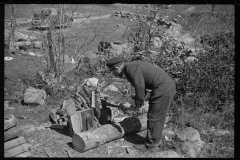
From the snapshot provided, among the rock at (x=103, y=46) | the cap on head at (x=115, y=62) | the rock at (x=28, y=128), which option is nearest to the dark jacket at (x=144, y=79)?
the cap on head at (x=115, y=62)

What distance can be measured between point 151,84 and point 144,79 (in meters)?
0.16

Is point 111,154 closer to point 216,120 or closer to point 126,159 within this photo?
point 126,159

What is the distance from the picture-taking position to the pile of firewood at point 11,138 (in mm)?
4109

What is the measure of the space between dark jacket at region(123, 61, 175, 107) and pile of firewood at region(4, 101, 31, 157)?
2.09 m

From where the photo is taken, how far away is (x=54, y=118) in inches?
227

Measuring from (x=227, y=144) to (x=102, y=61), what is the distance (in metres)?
5.11

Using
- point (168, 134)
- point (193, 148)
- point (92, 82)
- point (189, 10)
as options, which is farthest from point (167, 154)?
point (189, 10)

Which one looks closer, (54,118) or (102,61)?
(54,118)

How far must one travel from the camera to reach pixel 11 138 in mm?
4254

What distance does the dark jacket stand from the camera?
436cm


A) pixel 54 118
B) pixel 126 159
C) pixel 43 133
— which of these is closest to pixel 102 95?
pixel 54 118

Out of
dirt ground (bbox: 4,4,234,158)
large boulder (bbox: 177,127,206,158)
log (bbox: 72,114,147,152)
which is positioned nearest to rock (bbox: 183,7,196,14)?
dirt ground (bbox: 4,4,234,158)

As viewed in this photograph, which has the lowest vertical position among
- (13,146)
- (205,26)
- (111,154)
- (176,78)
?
(111,154)

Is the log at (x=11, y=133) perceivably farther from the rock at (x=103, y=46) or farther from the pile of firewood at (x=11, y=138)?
the rock at (x=103, y=46)
